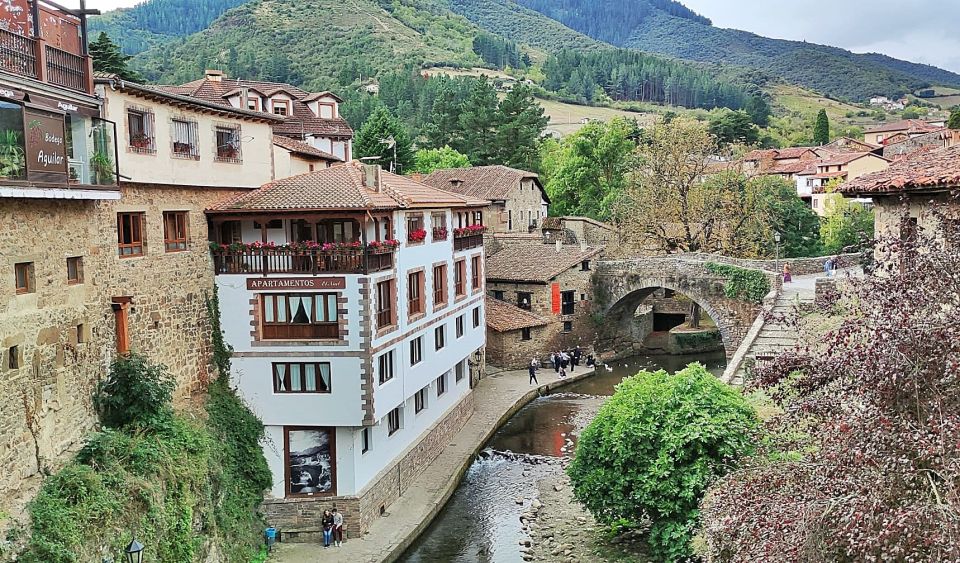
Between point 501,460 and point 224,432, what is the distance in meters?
11.9

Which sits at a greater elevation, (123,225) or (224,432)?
(123,225)

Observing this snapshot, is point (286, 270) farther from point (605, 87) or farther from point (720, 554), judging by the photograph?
point (605, 87)

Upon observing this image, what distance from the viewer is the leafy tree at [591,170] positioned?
63188 mm

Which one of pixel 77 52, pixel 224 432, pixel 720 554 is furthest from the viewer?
pixel 224 432

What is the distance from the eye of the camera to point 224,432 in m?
21.9

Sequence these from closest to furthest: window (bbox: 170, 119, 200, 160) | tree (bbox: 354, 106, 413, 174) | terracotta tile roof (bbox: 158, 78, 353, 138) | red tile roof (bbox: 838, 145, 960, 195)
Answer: red tile roof (bbox: 838, 145, 960, 195) → window (bbox: 170, 119, 200, 160) → terracotta tile roof (bbox: 158, 78, 353, 138) → tree (bbox: 354, 106, 413, 174)

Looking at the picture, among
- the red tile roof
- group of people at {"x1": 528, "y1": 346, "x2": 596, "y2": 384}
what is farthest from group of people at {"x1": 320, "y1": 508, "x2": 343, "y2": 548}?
group of people at {"x1": 528, "y1": 346, "x2": 596, "y2": 384}

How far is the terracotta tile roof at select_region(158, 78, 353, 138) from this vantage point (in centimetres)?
3509

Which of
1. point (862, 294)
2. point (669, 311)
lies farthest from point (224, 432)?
point (669, 311)

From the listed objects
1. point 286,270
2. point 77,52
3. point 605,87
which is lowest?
point 286,270

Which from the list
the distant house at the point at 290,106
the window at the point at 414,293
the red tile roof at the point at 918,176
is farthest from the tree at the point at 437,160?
the red tile roof at the point at 918,176

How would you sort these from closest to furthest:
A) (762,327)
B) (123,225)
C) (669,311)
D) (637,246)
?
(123,225)
(762,327)
(637,246)
(669,311)

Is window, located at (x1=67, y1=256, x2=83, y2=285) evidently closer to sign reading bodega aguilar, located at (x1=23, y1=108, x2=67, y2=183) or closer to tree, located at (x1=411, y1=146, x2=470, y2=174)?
sign reading bodega aguilar, located at (x1=23, y1=108, x2=67, y2=183)

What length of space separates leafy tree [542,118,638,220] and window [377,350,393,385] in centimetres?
3810
